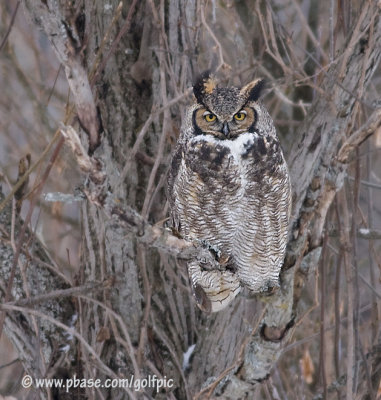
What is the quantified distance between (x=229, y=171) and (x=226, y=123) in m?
0.17

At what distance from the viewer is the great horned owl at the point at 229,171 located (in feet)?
7.18

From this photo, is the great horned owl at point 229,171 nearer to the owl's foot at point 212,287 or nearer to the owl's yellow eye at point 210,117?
the owl's yellow eye at point 210,117

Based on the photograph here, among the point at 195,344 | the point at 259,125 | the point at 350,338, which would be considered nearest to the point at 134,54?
the point at 259,125

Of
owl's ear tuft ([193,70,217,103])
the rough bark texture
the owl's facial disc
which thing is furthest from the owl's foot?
owl's ear tuft ([193,70,217,103])

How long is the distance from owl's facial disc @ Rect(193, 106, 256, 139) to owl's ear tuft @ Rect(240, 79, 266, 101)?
43 mm

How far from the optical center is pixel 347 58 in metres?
2.15

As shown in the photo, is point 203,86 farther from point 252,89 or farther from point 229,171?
point 229,171

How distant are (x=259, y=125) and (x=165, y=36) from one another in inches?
24.3

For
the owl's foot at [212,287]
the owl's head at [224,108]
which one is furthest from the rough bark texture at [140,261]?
the owl's head at [224,108]

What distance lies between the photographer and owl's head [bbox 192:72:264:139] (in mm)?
2152

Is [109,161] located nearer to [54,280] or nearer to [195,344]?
[54,280]

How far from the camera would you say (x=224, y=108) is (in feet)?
7.06

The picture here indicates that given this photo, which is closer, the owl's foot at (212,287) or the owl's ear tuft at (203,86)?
the owl's ear tuft at (203,86)

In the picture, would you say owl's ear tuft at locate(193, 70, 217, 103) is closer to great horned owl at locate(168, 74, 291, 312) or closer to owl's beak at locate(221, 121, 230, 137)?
great horned owl at locate(168, 74, 291, 312)
